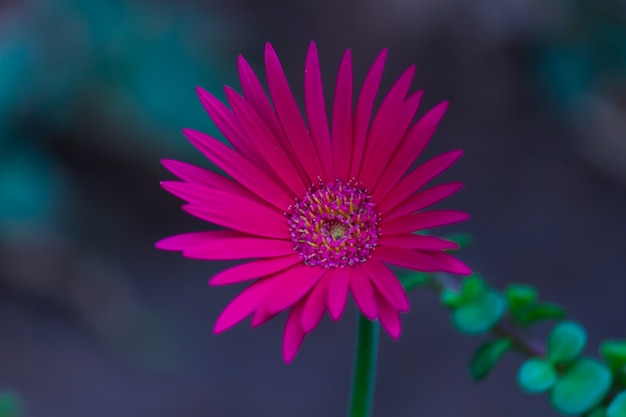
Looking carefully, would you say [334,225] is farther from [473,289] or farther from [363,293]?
[363,293]

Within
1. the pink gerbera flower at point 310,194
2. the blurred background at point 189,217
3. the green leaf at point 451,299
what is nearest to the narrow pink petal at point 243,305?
the pink gerbera flower at point 310,194

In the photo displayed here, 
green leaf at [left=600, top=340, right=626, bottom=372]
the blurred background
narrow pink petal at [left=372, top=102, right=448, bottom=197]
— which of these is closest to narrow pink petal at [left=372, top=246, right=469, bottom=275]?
narrow pink petal at [left=372, top=102, right=448, bottom=197]

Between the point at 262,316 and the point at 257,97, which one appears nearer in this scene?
the point at 262,316

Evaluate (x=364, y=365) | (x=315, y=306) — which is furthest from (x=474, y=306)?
(x=315, y=306)

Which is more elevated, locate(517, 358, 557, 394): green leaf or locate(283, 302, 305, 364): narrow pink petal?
locate(517, 358, 557, 394): green leaf

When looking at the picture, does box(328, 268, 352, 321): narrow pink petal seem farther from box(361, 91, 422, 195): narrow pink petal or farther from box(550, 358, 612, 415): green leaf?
box(550, 358, 612, 415): green leaf

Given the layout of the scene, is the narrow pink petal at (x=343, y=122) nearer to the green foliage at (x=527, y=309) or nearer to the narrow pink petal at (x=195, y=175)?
the narrow pink petal at (x=195, y=175)
